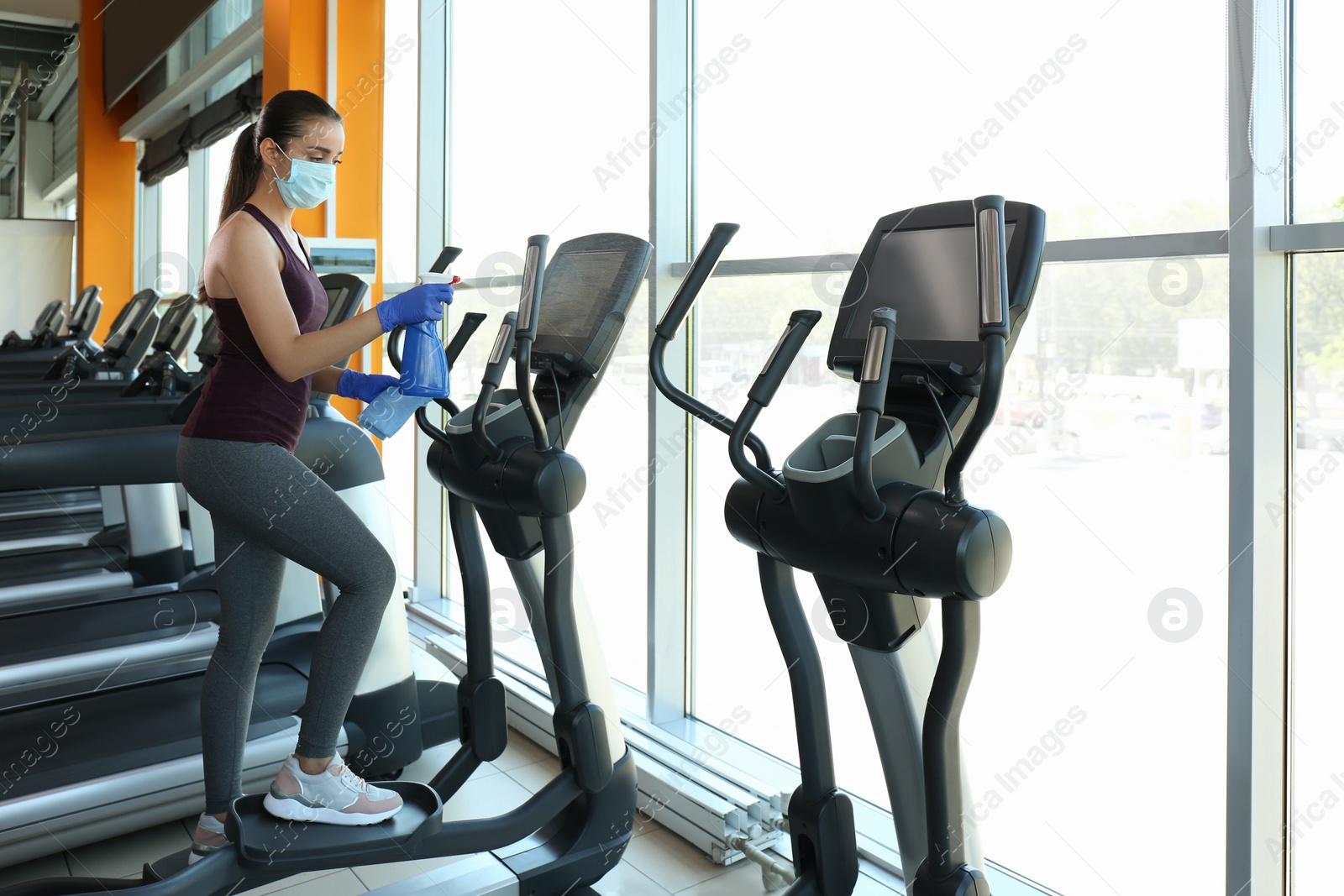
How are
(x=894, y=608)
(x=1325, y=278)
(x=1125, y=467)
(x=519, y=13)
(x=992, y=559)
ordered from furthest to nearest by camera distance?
(x=519, y=13) → (x=1125, y=467) → (x=1325, y=278) → (x=894, y=608) → (x=992, y=559)

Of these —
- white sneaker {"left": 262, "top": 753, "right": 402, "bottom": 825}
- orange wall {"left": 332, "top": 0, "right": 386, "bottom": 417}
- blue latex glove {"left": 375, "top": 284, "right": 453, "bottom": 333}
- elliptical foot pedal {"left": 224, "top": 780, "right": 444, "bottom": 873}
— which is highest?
orange wall {"left": 332, "top": 0, "right": 386, "bottom": 417}

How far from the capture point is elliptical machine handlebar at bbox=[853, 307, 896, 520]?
1.28m

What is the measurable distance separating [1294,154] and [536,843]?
196cm

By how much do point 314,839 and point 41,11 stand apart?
10.5 meters

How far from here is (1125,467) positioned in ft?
6.50

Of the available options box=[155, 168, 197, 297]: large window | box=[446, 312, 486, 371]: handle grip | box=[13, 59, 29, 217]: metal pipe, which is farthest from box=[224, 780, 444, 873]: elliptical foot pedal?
box=[13, 59, 29, 217]: metal pipe

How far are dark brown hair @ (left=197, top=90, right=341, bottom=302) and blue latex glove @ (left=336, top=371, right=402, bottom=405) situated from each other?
0.32 meters

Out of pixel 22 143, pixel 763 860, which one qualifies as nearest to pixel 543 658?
pixel 763 860

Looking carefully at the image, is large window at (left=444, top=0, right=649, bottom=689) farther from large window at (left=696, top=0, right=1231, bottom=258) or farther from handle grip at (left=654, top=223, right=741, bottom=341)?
handle grip at (left=654, top=223, right=741, bottom=341)

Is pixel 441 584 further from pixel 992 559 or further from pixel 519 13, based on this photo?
pixel 992 559

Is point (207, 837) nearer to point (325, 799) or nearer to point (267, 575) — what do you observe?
point (325, 799)

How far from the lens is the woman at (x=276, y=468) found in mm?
1816

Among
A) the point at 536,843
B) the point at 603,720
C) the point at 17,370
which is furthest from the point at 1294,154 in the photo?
the point at 17,370

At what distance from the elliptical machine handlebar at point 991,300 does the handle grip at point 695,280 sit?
1.38 feet
